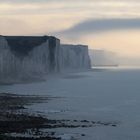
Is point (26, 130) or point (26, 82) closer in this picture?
point (26, 130)

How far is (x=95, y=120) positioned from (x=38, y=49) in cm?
6506

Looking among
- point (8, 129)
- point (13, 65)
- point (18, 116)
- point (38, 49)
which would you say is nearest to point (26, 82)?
point (13, 65)

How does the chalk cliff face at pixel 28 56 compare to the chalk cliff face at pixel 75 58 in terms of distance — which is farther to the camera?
the chalk cliff face at pixel 75 58

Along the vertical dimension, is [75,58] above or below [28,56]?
below

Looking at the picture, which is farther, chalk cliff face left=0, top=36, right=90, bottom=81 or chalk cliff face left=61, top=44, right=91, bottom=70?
chalk cliff face left=61, top=44, right=91, bottom=70

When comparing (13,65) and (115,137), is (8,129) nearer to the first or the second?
(115,137)

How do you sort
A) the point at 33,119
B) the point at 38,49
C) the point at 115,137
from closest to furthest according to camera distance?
the point at 115,137, the point at 33,119, the point at 38,49

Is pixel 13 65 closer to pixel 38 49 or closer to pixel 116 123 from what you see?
pixel 38 49

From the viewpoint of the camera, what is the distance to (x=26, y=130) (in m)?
23.8

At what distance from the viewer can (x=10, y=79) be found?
69.6m

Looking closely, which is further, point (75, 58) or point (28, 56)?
point (75, 58)

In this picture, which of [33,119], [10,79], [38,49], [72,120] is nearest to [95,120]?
[72,120]

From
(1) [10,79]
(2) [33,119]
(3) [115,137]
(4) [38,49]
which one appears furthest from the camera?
(4) [38,49]

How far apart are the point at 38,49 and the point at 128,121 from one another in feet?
215
